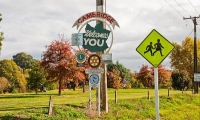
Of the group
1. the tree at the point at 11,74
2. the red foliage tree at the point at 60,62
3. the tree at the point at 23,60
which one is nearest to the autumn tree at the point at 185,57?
the tree at the point at 11,74

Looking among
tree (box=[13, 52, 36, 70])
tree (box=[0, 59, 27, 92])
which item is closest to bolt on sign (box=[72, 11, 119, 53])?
tree (box=[0, 59, 27, 92])

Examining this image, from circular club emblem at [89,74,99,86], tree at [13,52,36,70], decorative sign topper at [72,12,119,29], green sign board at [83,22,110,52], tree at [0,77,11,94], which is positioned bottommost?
Result: tree at [0,77,11,94]

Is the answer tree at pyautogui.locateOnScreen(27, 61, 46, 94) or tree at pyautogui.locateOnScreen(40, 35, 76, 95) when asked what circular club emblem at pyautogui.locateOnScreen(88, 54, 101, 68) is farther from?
tree at pyautogui.locateOnScreen(27, 61, 46, 94)

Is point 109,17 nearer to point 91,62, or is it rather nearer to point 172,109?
point 91,62

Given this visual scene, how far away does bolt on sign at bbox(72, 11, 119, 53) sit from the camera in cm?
1869

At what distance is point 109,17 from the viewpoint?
19219mm

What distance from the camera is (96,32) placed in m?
18.8

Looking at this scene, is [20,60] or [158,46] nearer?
[158,46]

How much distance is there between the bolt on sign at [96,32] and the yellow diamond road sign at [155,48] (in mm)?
7983

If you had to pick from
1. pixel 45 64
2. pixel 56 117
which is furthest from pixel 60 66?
pixel 56 117

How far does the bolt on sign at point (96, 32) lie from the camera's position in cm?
1869

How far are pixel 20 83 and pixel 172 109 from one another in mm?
38973

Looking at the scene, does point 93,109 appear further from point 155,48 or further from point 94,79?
point 155,48

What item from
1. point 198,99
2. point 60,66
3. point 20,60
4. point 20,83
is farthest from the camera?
point 20,60
